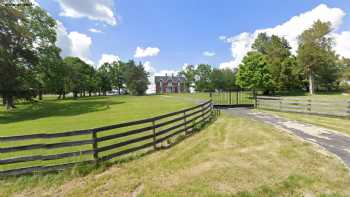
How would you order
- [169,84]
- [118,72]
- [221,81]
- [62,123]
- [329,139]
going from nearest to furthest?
[329,139]
[62,123]
[221,81]
[118,72]
[169,84]

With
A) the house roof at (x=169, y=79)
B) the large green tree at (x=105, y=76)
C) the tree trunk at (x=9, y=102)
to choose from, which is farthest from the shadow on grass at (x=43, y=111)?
the house roof at (x=169, y=79)

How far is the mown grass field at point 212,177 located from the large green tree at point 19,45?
20.0 m

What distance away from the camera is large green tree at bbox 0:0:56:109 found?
17.9 m

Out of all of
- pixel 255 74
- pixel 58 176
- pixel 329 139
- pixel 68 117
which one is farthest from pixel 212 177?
pixel 255 74

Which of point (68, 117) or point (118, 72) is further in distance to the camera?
point (118, 72)

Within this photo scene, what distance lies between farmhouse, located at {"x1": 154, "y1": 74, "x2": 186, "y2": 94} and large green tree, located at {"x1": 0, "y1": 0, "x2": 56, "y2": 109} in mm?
61830

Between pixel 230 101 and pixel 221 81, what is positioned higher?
pixel 221 81

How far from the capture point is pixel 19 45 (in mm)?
20891

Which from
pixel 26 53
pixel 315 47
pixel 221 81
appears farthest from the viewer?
pixel 221 81

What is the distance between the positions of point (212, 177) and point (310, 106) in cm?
1308

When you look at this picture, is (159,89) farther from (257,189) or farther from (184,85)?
(257,189)

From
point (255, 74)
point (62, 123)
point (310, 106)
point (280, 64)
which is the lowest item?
point (62, 123)

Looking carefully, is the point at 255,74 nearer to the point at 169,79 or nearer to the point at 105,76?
the point at 105,76

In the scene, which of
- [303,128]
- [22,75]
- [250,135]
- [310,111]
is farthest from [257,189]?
[22,75]
